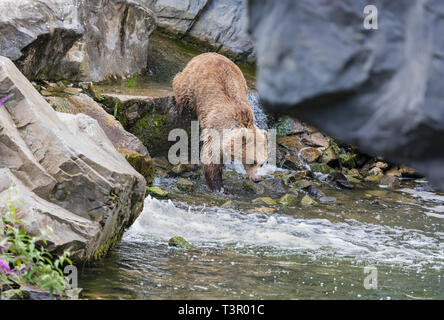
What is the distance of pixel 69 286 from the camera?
3.71 metres

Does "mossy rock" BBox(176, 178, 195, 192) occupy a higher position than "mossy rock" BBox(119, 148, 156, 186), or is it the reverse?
"mossy rock" BBox(119, 148, 156, 186)

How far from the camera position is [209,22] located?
13.8 meters

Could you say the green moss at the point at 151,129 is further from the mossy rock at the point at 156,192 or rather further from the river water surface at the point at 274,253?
the mossy rock at the point at 156,192

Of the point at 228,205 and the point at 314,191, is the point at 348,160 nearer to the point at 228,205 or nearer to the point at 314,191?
the point at 314,191

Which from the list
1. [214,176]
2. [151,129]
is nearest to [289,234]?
[214,176]

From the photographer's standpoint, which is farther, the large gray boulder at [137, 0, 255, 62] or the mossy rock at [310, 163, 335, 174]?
the large gray boulder at [137, 0, 255, 62]

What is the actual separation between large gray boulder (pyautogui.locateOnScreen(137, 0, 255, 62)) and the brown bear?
410 centimetres

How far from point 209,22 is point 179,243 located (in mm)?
9028

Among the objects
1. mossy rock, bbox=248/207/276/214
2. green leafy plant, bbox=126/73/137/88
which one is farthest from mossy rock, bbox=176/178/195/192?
green leafy plant, bbox=126/73/137/88

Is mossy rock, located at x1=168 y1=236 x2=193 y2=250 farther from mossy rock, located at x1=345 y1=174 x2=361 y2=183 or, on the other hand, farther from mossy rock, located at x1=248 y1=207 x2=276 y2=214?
mossy rock, located at x1=345 y1=174 x2=361 y2=183

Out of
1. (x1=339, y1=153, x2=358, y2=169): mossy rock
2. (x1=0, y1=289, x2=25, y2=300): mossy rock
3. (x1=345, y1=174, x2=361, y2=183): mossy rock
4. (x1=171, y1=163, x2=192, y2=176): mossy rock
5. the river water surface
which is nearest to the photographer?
(x1=0, y1=289, x2=25, y2=300): mossy rock

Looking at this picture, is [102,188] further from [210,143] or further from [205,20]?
[205,20]

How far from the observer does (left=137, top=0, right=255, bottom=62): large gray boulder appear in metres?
13.4
